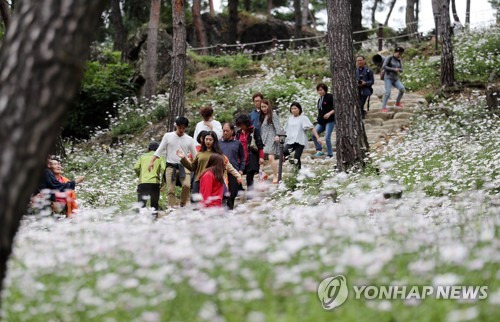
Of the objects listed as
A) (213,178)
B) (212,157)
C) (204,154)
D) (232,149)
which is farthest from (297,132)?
(213,178)

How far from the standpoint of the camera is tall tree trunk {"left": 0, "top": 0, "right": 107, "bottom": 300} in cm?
332

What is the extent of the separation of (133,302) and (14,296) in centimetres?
98

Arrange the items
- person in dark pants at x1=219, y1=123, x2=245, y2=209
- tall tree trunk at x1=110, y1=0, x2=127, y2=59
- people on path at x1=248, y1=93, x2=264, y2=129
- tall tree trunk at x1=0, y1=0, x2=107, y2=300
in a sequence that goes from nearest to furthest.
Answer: tall tree trunk at x1=0, y1=0, x2=107, y2=300 → person in dark pants at x1=219, y1=123, x2=245, y2=209 → people on path at x1=248, y1=93, x2=264, y2=129 → tall tree trunk at x1=110, y1=0, x2=127, y2=59

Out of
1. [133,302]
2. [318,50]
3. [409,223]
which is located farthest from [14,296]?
[318,50]

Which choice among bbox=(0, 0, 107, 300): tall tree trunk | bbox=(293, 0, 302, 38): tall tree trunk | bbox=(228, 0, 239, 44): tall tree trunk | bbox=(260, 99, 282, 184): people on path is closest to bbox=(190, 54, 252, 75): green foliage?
bbox=(228, 0, 239, 44): tall tree trunk

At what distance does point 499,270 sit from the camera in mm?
4305

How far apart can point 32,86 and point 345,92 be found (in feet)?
28.5

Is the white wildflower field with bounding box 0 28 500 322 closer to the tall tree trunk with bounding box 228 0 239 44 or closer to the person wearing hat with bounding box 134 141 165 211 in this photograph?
the person wearing hat with bounding box 134 141 165 211

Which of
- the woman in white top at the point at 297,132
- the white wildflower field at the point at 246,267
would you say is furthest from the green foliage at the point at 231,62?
the white wildflower field at the point at 246,267

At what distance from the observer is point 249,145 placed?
11.1m

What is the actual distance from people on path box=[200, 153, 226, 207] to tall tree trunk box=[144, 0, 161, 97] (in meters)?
12.8

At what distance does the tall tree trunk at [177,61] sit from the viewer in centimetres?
1536

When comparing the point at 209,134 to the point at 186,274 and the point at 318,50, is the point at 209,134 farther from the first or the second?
the point at 318,50

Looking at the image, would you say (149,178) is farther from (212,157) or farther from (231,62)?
(231,62)
